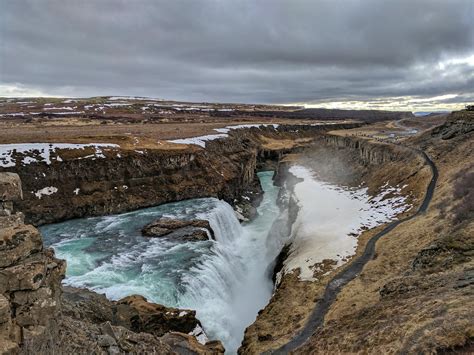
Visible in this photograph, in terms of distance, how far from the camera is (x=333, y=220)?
40.8 meters

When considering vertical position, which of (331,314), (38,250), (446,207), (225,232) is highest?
(38,250)

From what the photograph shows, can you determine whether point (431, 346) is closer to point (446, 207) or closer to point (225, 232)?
point (446, 207)

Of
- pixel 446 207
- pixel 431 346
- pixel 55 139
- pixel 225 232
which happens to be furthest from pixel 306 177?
pixel 431 346

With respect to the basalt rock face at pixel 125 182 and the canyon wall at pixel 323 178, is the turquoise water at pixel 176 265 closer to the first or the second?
the basalt rock face at pixel 125 182

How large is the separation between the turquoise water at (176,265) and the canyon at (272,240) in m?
0.48

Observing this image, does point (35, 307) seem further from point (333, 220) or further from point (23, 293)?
point (333, 220)

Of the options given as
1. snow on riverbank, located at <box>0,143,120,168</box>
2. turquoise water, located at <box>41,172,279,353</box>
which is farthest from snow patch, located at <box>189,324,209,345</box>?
snow on riverbank, located at <box>0,143,120,168</box>

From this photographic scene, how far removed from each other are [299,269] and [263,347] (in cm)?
1051

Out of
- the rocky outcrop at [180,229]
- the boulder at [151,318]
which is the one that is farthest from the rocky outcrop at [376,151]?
the boulder at [151,318]

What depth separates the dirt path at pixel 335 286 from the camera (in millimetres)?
18453

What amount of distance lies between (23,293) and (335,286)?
20.0 meters

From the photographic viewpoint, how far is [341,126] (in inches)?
6516

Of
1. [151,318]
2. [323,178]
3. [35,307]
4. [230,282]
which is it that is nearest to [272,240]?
[230,282]

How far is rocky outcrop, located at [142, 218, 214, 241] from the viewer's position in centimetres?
3416
